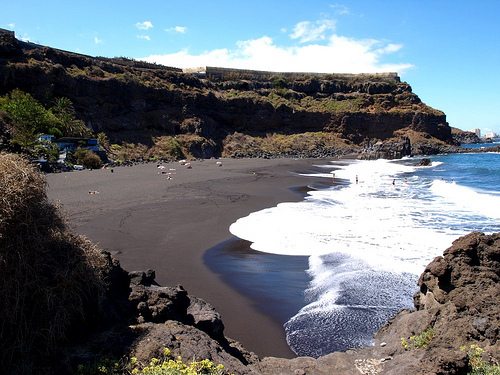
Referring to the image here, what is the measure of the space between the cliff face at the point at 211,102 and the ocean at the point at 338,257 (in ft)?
150

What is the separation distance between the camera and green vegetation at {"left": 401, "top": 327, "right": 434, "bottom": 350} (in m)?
4.62

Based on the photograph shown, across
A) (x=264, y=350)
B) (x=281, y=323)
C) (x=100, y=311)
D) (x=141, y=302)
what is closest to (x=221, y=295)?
(x=281, y=323)

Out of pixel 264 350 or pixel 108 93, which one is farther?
pixel 108 93

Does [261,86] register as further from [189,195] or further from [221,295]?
[221,295]

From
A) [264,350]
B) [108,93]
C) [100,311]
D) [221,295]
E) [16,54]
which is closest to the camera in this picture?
[100,311]

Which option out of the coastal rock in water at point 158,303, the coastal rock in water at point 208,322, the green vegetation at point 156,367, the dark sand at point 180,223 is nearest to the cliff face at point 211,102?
the dark sand at point 180,223

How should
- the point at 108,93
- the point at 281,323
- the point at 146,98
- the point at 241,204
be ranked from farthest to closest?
1. the point at 146,98
2. the point at 108,93
3. the point at 241,204
4. the point at 281,323

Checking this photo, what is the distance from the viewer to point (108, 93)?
5728 centimetres

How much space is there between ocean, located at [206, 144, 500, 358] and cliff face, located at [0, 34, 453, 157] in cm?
4577

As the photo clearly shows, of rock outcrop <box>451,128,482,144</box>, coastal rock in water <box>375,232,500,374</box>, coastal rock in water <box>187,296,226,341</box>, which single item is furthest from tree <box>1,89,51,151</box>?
rock outcrop <box>451,128,482,144</box>

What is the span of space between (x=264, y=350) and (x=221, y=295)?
7.67ft

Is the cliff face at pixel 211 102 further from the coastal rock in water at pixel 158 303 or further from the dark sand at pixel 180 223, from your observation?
the coastal rock in water at pixel 158 303

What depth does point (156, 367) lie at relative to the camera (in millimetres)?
3609

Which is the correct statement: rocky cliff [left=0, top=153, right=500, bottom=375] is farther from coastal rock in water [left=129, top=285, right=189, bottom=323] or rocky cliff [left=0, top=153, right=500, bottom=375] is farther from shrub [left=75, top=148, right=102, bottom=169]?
shrub [left=75, top=148, right=102, bottom=169]
